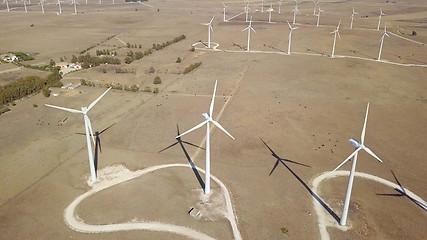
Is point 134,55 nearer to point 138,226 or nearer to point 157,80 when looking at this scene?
point 157,80

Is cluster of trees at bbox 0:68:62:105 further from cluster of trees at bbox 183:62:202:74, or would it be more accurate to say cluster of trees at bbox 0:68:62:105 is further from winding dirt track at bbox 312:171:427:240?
winding dirt track at bbox 312:171:427:240

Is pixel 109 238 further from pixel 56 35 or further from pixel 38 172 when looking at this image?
pixel 56 35

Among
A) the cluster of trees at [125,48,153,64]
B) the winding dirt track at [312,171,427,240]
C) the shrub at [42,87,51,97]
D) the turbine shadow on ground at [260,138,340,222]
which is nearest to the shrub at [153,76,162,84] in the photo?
the shrub at [42,87,51,97]

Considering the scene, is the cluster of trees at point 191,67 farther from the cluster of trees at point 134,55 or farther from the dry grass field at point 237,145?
the cluster of trees at point 134,55

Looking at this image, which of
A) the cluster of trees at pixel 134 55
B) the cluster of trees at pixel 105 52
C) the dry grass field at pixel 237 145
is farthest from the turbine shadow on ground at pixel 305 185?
the cluster of trees at pixel 105 52

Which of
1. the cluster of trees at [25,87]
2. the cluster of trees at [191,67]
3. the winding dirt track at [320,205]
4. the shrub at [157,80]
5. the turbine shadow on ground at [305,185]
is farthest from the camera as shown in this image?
the cluster of trees at [191,67]

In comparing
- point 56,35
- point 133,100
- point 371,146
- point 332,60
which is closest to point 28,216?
point 133,100
